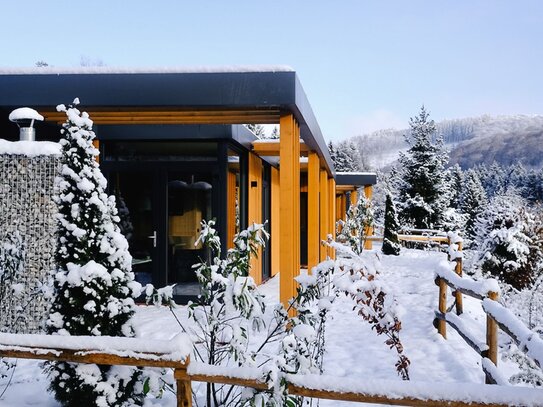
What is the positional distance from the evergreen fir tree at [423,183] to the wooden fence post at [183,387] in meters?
21.5

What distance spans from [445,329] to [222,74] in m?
4.10

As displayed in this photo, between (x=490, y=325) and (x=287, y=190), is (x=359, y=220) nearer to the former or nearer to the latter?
(x=287, y=190)

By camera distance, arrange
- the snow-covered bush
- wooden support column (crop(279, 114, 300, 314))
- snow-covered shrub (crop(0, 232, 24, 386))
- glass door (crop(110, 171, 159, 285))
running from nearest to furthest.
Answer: the snow-covered bush → snow-covered shrub (crop(0, 232, 24, 386)) → wooden support column (crop(279, 114, 300, 314)) → glass door (crop(110, 171, 159, 285))

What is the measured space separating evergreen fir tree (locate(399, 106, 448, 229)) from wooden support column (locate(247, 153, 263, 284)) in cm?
1469

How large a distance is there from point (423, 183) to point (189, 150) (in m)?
17.4

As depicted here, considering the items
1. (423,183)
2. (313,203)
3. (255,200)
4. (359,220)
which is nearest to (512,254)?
(359,220)

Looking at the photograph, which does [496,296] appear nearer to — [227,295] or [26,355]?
[227,295]

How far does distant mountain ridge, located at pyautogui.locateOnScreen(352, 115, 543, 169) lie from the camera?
4843 inches

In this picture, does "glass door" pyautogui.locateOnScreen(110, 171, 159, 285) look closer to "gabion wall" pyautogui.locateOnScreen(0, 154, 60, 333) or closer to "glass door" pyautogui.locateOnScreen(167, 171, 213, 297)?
"glass door" pyautogui.locateOnScreen(167, 171, 213, 297)

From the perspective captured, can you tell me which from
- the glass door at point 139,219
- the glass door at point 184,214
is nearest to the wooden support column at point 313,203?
the glass door at point 184,214

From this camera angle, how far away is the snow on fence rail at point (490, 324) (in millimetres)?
2979

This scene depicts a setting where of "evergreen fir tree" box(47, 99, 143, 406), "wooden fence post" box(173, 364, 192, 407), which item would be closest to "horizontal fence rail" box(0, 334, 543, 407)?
"wooden fence post" box(173, 364, 192, 407)

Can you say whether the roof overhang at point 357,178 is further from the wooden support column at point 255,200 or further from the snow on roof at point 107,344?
the snow on roof at point 107,344

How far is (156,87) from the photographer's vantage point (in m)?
5.45
